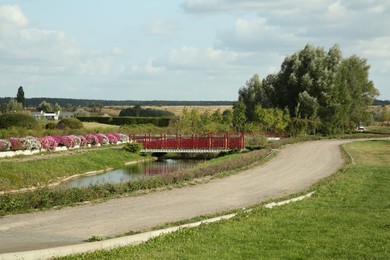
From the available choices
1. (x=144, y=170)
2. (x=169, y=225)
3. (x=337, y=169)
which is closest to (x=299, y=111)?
(x=144, y=170)

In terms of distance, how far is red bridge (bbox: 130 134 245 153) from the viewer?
42781 millimetres

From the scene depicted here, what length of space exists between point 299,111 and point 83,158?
1290 inches

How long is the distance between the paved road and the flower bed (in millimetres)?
13427

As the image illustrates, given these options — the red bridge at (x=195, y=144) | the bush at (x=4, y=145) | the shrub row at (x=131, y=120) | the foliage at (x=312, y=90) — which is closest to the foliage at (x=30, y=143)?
the bush at (x=4, y=145)

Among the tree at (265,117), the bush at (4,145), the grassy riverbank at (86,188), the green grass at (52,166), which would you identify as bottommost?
the green grass at (52,166)

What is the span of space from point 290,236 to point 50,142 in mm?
26874

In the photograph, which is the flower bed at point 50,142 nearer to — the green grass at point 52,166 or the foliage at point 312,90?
the green grass at point 52,166

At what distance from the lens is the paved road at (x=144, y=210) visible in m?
10.8

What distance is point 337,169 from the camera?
2545 cm

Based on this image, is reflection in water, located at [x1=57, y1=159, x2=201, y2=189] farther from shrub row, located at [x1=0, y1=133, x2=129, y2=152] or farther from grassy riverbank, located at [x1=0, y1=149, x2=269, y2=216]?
shrub row, located at [x1=0, y1=133, x2=129, y2=152]

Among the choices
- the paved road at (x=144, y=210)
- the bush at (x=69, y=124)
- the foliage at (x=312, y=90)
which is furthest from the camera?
the foliage at (x=312, y=90)

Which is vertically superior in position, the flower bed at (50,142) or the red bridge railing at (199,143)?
the flower bed at (50,142)

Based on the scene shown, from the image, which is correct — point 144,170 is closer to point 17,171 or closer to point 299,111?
point 17,171

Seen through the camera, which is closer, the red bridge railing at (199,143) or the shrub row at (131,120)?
the red bridge railing at (199,143)
